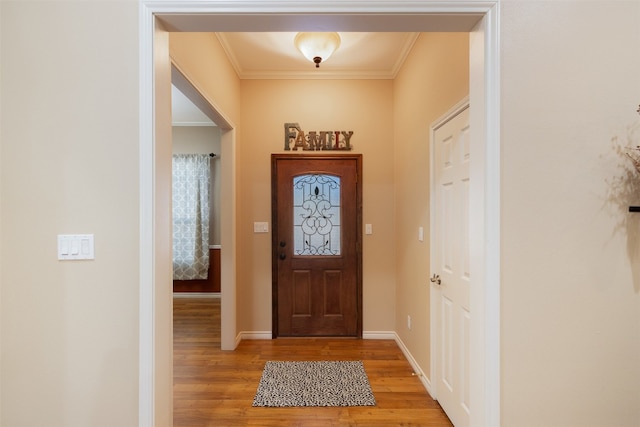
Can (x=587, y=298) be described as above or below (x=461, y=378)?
above

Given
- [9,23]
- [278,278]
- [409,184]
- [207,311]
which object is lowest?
[207,311]

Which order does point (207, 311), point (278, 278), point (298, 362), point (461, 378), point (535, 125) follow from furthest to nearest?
point (207, 311)
point (278, 278)
point (298, 362)
point (461, 378)
point (535, 125)

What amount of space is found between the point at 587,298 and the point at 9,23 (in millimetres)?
2626

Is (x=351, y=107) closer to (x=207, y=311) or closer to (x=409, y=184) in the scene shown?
(x=409, y=184)

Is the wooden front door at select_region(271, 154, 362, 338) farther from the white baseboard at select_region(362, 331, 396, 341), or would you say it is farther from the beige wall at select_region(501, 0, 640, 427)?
the beige wall at select_region(501, 0, 640, 427)

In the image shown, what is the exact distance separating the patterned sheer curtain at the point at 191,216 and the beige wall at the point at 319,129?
196 centimetres

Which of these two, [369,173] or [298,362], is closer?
[298,362]

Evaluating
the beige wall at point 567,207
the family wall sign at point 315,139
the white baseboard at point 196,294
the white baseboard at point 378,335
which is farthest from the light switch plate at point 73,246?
the white baseboard at point 196,294

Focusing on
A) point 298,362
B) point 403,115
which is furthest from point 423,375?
point 403,115

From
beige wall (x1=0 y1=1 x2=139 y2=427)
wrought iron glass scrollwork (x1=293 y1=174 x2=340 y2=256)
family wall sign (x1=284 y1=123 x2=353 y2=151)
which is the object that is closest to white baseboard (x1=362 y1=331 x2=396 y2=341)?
wrought iron glass scrollwork (x1=293 y1=174 x2=340 y2=256)

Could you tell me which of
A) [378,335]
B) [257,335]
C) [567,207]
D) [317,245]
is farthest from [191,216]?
[567,207]

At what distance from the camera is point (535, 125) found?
3.98 feet

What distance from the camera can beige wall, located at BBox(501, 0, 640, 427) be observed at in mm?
1211

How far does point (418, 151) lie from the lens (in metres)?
2.63
